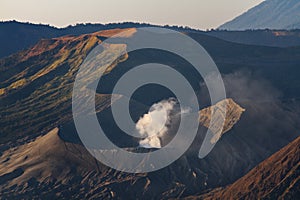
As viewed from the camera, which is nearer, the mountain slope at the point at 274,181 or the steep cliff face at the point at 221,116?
the mountain slope at the point at 274,181

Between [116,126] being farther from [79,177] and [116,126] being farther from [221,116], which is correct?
[221,116]

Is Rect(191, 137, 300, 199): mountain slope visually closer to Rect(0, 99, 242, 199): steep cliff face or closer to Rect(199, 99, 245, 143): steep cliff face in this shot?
Rect(0, 99, 242, 199): steep cliff face

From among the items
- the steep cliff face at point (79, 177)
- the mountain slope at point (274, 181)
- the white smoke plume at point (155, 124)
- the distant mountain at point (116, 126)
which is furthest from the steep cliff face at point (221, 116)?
the mountain slope at point (274, 181)

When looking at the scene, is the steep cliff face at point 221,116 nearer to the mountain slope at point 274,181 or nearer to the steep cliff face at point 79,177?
the steep cliff face at point 79,177

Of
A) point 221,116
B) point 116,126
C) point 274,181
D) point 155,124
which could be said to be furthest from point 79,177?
point 274,181

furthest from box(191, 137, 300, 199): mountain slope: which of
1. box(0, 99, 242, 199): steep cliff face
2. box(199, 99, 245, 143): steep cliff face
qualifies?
box(199, 99, 245, 143): steep cliff face
